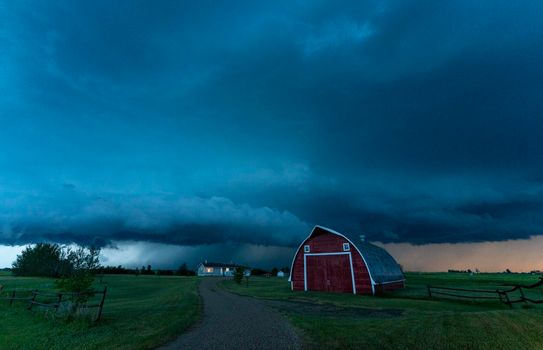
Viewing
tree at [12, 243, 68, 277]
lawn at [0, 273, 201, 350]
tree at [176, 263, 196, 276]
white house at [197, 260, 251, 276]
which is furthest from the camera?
white house at [197, 260, 251, 276]

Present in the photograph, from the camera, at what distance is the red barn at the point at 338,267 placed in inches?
1308

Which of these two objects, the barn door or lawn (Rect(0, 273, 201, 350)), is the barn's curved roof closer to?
the barn door

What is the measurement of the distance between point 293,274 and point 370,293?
10195 millimetres

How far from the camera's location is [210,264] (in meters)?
120

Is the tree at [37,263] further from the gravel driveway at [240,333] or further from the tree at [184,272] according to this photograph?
the gravel driveway at [240,333]

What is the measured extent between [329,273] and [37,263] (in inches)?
3737

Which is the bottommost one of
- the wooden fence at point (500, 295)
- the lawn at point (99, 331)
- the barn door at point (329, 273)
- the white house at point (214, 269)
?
the lawn at point (99, 331)

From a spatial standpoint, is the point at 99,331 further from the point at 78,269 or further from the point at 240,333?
the point at 78,269

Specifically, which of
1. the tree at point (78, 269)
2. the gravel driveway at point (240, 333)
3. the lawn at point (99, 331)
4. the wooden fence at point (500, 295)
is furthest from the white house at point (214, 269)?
the gravel driveway at point (240, 333)

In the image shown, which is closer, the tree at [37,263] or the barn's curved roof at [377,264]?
the barn's curved roof at [377,264]

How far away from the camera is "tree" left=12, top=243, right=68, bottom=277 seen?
89.5 metres

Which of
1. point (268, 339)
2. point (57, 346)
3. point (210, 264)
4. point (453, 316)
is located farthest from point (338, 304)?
point (210, 264)

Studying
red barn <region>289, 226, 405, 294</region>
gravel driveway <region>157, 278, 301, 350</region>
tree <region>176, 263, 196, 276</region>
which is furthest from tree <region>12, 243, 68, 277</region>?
gravel driveway <region>157, 278, 301, 350</region>

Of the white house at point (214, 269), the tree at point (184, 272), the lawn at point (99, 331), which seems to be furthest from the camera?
the white house at point (214, 269)
